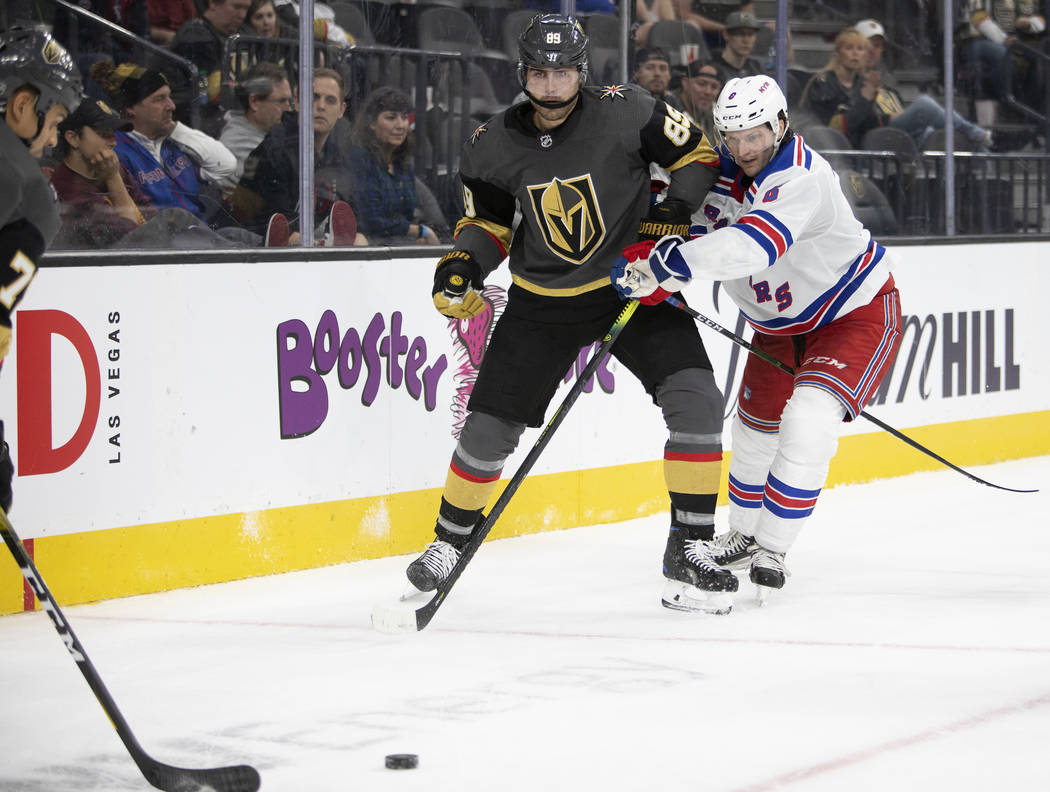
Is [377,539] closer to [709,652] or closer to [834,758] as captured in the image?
[709,652]

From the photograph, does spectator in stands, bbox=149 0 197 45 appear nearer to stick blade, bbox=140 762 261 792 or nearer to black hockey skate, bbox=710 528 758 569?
black hockey skate, bbox=710 528 758 569

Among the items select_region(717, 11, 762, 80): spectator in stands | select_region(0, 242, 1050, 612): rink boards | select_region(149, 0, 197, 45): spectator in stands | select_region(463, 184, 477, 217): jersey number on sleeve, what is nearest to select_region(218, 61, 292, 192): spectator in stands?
select_region(149, 0, 197, 45): spectator in stands

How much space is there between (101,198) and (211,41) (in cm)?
54

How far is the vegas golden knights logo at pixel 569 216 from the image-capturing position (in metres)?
3.64

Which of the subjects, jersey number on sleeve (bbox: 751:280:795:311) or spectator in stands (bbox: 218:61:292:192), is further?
spectator in stands (bbox: 218:61:292:192)

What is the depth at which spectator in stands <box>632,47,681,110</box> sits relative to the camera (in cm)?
523

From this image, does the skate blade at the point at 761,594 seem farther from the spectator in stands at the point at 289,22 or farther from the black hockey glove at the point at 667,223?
the spectator in stands at the point at 289,22

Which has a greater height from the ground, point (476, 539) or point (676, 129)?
point (676, 129)

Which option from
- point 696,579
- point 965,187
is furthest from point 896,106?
point 696,579

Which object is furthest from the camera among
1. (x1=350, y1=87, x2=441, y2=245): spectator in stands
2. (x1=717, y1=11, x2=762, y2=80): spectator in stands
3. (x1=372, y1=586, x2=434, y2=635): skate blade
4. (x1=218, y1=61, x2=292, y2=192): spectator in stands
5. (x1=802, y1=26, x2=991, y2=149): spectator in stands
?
(x1=802, y1=26, x2=991, y2=149): spectator in stands

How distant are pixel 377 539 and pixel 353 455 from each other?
26cm

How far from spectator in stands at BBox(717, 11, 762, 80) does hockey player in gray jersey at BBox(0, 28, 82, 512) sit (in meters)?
3.08

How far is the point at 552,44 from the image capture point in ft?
11.4

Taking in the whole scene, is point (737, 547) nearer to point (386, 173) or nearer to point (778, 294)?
point (778, 294)
